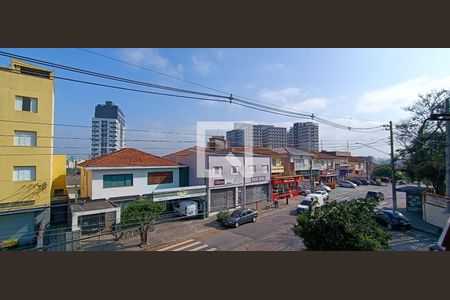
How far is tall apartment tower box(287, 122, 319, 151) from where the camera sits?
3681 centimetres

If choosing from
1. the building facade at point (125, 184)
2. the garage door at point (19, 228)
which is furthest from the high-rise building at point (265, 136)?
the garage door at point (19, 228)

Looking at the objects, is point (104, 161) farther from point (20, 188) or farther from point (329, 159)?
point (329, 159)

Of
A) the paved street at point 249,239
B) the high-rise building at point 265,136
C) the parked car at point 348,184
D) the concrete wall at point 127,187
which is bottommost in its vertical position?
the paved street at point 249,239

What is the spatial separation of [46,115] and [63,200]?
5.80 meters

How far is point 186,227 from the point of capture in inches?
556

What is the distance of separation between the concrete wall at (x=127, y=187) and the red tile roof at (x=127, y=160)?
0.39 meters

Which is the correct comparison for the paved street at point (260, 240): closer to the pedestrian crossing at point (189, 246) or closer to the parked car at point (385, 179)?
the pedestrian crossing at point (189, 246)

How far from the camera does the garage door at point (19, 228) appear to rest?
11.5m

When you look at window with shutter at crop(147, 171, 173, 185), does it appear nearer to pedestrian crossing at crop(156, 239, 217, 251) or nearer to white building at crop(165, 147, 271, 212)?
white building at crop(165, 147, 271, 212)

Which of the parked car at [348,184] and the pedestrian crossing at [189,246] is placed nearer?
the pedestrian crossing at [189,246]

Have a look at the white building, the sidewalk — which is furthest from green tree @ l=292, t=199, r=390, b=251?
the white building

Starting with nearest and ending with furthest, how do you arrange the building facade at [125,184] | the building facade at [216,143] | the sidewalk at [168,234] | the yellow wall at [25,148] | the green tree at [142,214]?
the green tree at [142,214] → the sidewalk at [168,234] → the yellow wall at [25,148] → the building facade at [125,184] → the building facade at [216,143]

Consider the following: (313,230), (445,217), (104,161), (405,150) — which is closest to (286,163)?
(405,150)

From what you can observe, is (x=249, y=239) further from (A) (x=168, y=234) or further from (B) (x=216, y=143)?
(B) (x=216, y=143)
